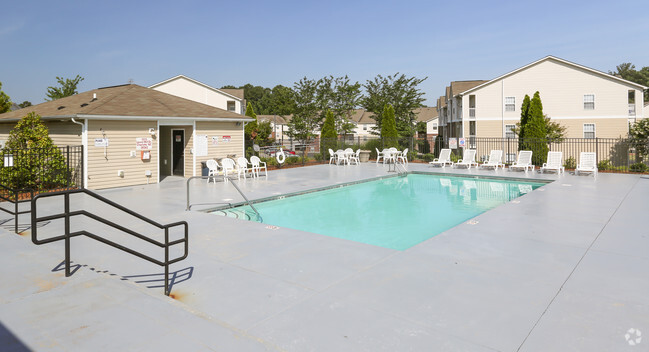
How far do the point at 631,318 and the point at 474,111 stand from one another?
28949mm

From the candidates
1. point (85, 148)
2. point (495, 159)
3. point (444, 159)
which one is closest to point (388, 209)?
point (85, 148)

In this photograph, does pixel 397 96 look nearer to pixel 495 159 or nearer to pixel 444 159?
pixel 444 159

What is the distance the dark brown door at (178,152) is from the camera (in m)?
15.9

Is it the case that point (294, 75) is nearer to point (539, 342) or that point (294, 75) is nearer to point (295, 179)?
point (295, 179)

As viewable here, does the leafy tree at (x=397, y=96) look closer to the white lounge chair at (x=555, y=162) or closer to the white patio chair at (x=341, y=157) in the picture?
the white patio chair at (x=341, y=157)

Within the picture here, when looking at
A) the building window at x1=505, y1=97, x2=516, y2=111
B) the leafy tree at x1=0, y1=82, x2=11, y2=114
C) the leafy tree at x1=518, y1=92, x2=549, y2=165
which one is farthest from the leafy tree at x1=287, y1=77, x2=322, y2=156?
the leafy tree at x1=0, y1=82, x2=11, y2=114

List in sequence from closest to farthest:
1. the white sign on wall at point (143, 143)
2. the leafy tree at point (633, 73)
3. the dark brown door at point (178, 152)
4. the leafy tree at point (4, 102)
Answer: the white sign on wall at point (143, 143), the dark brown door at point (178, 152), the leafy tree at point (4, 102), the leafy tree at point (633, 73)

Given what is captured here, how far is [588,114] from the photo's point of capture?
25.9 m

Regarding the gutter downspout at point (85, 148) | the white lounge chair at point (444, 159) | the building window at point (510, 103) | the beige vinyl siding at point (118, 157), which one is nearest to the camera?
the gutter downspout at point (85, 148)

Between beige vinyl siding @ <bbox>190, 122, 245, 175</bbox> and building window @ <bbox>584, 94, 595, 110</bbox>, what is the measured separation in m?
22.9

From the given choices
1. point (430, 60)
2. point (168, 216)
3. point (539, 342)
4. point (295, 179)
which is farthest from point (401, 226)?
point (430, 60)

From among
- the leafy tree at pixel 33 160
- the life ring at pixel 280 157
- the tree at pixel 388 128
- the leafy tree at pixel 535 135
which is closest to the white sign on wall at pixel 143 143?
the leafy tree at pixel 33 160

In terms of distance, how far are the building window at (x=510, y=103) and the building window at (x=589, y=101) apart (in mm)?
4269

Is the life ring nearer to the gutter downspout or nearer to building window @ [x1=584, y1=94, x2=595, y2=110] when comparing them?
the gutter downspout
